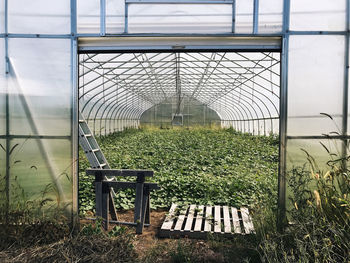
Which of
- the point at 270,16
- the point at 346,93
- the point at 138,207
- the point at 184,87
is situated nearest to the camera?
the point at 346,93

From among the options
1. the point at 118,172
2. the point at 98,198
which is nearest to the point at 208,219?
the point at 118,172

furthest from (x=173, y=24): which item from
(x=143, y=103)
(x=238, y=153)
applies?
(x=143, y=103)

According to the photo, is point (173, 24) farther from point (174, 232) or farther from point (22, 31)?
point (174, 232)

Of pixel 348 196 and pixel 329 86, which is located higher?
pixel 329 86

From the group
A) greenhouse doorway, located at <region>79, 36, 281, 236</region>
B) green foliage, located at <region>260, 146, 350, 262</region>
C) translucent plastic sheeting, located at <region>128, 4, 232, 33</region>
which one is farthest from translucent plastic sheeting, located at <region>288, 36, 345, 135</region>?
translucent plastic sheeting, located at <region>128, 4, 232, 33</region>

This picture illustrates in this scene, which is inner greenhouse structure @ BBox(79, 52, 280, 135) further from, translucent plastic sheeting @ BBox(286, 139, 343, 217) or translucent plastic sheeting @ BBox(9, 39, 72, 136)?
translucent plastic sheeting @ BBox(286, 139, 343, 217)

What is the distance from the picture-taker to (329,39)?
4.12m

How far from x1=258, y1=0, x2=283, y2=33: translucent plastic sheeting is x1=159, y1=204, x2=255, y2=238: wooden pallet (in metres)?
2.44

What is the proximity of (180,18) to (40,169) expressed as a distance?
2749 millimetres

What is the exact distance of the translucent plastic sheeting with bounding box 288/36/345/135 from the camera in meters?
4.12

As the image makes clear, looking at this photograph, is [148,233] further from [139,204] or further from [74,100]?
[74,100]

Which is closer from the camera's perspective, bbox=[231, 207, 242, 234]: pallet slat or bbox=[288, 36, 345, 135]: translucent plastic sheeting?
bbox=[288, 36, 345, 135]: translucent plastic sheeting

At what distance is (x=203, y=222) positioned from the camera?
5094mm

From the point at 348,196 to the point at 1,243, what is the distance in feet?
13.0
